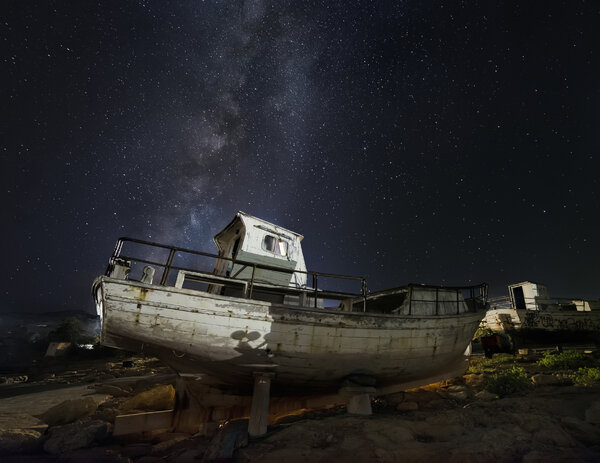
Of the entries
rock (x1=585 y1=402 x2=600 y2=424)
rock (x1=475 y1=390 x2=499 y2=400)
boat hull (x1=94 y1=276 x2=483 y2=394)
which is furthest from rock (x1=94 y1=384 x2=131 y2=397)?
rock (x1=585 y1=402 x2=600 y2=424)

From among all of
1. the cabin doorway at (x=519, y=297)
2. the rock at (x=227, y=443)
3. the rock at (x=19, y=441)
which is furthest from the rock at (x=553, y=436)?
the cabin doorway at (x=519, y=297)

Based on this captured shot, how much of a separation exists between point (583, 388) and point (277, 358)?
27.0 ft

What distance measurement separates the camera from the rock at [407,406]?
8.00 metres

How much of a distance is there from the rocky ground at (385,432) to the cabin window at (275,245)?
6.24 meters

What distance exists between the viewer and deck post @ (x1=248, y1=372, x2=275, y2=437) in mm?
6030

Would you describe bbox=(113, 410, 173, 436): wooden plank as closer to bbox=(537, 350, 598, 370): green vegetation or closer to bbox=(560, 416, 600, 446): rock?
bbox=(560, 416, 600, 446): rock

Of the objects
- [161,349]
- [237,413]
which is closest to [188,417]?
[237,413]

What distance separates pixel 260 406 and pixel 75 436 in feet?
17.0

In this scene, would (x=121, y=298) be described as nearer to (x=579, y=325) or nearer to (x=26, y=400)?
(x=26, y=400)

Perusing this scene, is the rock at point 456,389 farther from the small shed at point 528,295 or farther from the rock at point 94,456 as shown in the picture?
the small shed at point 528,295

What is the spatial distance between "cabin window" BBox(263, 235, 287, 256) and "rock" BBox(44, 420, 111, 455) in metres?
7.70

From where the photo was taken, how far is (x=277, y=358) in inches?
268

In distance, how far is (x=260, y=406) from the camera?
6.37 meters

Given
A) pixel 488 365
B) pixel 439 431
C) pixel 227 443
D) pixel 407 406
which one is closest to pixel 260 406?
pixel 227 443
